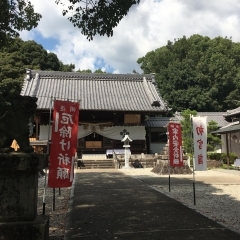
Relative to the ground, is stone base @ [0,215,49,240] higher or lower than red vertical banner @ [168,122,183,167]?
lower

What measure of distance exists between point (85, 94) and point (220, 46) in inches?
1275

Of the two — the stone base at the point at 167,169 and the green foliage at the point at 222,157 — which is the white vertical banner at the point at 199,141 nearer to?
the stone base at the point at 167,169

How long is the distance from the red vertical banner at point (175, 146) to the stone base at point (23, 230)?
7054 mm

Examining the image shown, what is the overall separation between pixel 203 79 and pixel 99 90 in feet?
71.8

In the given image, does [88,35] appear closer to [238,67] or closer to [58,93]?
[58,93]

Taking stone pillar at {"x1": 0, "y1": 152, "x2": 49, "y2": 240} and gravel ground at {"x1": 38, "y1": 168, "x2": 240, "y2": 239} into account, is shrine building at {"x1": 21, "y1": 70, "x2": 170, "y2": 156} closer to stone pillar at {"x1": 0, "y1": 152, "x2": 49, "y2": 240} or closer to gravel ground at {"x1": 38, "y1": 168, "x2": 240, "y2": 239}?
gravel ground at {"x1": 38, "y1": 168, "x2": 240, "y2": 239}

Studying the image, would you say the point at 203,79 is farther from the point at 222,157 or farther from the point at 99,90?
the point at 222,157

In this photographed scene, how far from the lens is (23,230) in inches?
150

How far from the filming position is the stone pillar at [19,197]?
3.81m

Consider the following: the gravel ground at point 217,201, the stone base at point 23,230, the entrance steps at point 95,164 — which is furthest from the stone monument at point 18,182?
the entrance steps at point 95,164

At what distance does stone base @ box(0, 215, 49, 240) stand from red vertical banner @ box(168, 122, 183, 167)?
7054 mm

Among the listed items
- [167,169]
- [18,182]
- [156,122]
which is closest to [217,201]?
[18,182]

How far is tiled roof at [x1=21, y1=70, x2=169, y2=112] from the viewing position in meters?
24.6

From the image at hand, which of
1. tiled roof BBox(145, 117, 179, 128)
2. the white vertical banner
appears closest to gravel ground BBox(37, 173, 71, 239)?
the white vertical banner
